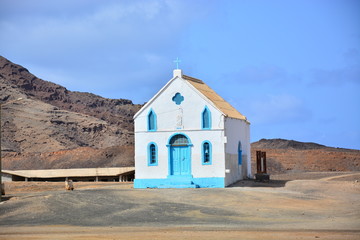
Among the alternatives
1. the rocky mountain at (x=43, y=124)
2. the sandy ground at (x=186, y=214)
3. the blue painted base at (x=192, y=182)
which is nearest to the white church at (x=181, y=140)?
the blue painted base at (x=192, y=182)

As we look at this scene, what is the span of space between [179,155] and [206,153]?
1.52 metres

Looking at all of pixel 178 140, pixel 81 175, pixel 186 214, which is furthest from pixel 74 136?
pixel 186 214

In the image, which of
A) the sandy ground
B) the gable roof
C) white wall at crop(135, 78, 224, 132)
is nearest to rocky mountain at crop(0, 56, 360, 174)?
the gable roof

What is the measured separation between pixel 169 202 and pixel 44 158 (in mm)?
57618

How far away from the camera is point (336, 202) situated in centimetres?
3300

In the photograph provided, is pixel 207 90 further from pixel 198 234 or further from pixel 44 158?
pixel 44 158

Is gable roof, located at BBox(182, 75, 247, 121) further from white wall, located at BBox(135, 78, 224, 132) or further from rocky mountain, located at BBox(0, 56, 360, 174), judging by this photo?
rocky mountain, located at BBox(0, 56, 360, 174)

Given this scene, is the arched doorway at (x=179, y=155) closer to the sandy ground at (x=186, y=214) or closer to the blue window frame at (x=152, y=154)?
the blue window frame at (x=152, y=154)

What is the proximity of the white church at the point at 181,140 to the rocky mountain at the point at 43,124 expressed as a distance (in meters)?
46.8

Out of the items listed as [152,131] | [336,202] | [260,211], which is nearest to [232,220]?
[260,211]

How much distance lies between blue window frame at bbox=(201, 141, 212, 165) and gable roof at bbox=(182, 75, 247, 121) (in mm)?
2079

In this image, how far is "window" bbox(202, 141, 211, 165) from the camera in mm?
38219

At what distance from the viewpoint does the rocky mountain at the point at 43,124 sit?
356ft

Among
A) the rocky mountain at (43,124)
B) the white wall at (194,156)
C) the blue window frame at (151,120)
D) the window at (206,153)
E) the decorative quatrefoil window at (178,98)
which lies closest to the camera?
the white wall at (194,156)
